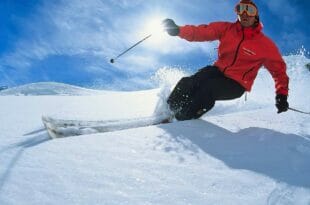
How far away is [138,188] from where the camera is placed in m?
2.69

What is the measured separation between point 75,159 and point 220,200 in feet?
4.16

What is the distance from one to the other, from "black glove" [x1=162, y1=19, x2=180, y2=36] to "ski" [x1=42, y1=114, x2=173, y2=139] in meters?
1.30

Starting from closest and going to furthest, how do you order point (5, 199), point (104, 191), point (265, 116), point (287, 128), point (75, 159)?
point (5, 199) < point (104, 191) < point (75, 159) < point (287, 128) < point (265, 116)

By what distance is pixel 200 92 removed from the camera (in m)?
5.67

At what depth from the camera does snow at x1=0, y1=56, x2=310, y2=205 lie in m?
2.59

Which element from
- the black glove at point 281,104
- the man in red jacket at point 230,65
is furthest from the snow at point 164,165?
the man in red jacket at point 230,65

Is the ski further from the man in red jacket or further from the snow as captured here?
the man in red jacket

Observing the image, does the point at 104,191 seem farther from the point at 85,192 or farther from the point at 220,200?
the point at 220,200

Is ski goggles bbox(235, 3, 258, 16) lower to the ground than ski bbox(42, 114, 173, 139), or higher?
higher

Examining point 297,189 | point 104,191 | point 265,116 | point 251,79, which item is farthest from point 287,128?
→ point 104,191

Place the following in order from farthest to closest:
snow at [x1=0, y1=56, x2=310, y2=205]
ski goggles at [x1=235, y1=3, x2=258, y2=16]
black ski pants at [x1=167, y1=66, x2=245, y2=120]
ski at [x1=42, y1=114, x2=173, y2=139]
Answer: ski goggles at [x1=235, y1=3, x2=258, y2=16] < black ski pants at [x1=167, y1=66, x2=245, y2=120] < ski at [x1=42, y1=114, x2=173, y2=139] < snow at [x1=0, y1=56, x2=310, y2=205]

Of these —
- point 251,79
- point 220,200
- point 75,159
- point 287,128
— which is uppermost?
point 251,79

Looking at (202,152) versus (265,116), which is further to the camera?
(265,116)

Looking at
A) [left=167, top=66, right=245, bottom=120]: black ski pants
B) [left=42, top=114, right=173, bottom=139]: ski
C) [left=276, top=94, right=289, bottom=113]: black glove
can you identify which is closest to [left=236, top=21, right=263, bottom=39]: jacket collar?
[left=167, top=66, right=245, bottom=120]: black ski pants
